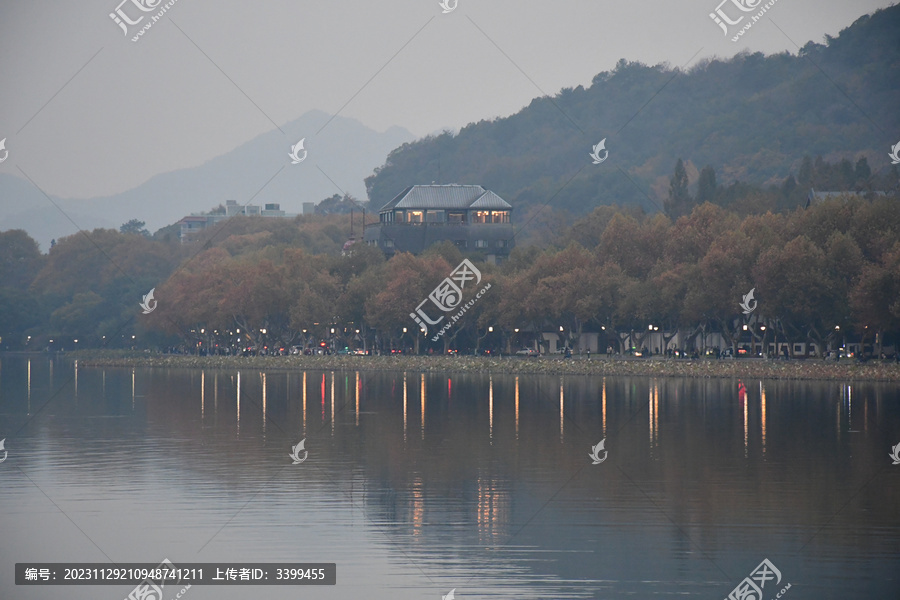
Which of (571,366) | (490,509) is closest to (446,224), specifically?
(571,366)

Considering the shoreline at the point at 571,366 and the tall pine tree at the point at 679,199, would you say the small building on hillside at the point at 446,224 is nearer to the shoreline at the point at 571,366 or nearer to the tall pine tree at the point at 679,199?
the shoreline at the point at 571,366

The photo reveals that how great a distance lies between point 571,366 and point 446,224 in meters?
40.0

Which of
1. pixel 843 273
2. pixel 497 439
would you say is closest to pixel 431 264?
pixel 843 273

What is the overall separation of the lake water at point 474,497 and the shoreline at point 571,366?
19.9 metres

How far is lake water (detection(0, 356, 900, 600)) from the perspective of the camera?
707 inches

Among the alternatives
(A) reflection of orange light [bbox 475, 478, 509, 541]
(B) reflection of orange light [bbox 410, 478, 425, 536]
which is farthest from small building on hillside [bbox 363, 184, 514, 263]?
(A) reflection of orange light [bbox 475, 478, 509, 541]

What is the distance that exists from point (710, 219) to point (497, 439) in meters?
54.5

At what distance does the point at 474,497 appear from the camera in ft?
79.8

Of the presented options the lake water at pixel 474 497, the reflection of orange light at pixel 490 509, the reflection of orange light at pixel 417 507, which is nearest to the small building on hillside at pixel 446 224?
the lake water at pixel 474 497

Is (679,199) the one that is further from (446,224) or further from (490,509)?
(490,509)

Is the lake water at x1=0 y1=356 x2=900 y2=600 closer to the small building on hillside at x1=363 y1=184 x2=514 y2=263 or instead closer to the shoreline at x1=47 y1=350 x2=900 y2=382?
the shoreline at x1=47 y1=350 x2=900 y2=382

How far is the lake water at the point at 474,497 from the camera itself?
59.0ft

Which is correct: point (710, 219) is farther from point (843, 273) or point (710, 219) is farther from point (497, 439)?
point (497, 439)

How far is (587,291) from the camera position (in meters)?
82.9
